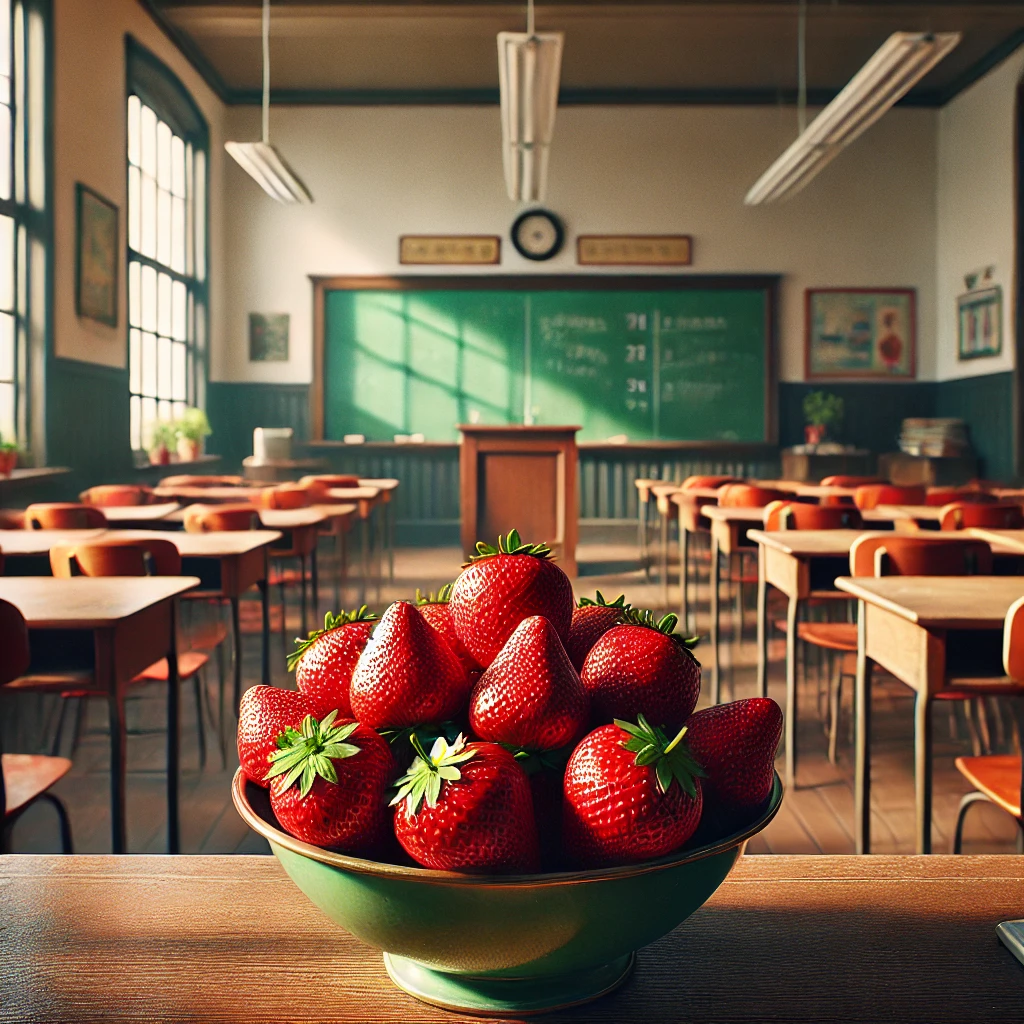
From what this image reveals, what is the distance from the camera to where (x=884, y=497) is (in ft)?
17.8

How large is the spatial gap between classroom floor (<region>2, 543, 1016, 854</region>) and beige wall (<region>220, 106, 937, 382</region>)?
6317mm

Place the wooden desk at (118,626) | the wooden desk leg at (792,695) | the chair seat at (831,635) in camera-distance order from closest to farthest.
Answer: the wooden desk at (118,626), the wooden desk leg at (792,695), the chair seat at (831,635)

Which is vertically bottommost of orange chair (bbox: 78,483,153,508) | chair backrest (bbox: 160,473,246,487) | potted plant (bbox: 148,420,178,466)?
orange chair (bbox: 78,483,153,508)

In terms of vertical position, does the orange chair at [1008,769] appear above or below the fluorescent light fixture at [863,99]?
below

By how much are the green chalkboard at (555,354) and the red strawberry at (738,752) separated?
9.11 m

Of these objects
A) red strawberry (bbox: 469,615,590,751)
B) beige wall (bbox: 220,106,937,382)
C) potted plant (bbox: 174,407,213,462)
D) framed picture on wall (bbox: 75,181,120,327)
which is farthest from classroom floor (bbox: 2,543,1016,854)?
beige wall (bbox: 220,106,937,382)

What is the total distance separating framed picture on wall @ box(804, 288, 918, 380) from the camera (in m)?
9.84

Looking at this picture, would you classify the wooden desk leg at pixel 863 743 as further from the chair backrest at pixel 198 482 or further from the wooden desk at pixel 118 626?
the chair backrest at pixel 198 482

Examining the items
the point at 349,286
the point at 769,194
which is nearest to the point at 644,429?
the point at 769,194

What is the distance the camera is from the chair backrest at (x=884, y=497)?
212 inches

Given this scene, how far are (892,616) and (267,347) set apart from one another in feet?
28.0

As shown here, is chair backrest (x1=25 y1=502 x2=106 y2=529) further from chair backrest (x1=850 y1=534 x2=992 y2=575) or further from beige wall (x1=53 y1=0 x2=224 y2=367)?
chair backrest (x1=850 y1=534 x2=992 y2=575)

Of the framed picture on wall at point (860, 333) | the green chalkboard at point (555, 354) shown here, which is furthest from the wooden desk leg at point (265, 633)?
the framed picture on wall at point (860, 333)

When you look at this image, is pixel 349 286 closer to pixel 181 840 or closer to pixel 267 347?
pixel 267 347
